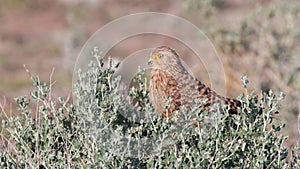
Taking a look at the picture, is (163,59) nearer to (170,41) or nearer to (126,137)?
(126,137)

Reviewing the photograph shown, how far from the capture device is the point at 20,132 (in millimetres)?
4543

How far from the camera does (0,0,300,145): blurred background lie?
10.2 metres

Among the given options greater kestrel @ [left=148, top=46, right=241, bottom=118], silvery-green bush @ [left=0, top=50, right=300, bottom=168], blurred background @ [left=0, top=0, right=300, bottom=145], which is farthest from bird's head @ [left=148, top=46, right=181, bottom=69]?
silvery-green bush @ [left=0, top=50, right=300, bottom=168]

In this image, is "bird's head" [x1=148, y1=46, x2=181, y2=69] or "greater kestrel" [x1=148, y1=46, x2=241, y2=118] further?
"bird's head" [x1=148, y1=46, x2=181, y2=69]

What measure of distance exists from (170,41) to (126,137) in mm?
13356

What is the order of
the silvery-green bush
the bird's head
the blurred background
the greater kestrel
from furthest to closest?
the blurred background → the bird's head → the greater kestrel → the silvery-green bush

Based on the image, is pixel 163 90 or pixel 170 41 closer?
pixel 163 90

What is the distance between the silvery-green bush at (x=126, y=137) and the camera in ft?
13.8

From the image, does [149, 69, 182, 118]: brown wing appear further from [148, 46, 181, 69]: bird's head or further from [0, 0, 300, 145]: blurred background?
[0, 0, 300, 145]: blurred background

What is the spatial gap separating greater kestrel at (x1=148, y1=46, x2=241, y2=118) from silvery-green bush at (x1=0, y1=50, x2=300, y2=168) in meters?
0.81

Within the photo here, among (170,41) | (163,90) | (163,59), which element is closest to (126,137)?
(163,90)

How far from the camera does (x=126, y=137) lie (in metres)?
4.14

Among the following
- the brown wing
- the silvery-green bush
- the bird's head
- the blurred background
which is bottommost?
the silvery-green bush

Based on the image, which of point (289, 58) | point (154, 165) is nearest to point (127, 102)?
point (154, 165)
